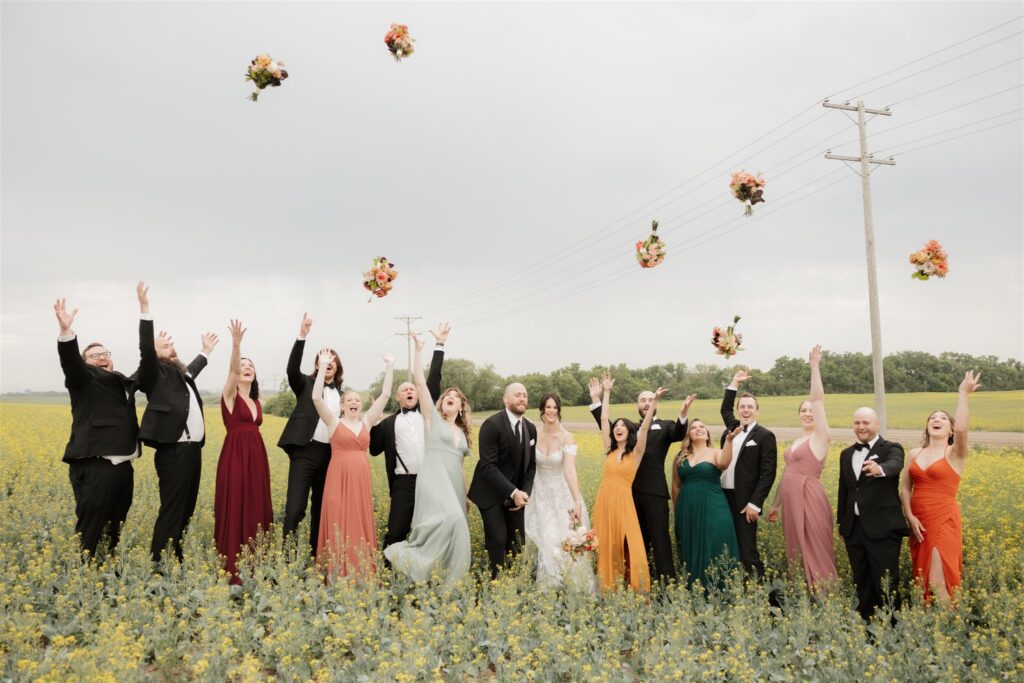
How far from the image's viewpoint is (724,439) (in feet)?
28.0

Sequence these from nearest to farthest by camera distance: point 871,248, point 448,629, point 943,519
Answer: point 448,629, point 943,519, point 871,248

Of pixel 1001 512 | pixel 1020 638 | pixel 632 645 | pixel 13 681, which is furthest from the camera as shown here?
pixel 1001 512

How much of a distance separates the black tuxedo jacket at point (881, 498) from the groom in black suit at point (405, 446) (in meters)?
4.57

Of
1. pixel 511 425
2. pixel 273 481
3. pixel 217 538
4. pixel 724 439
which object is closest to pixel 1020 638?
pixel 724 439

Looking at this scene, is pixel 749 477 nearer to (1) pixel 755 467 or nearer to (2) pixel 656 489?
(1) pixel 755 467

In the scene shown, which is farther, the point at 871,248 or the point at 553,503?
the point at 871,248

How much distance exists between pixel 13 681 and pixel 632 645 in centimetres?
504

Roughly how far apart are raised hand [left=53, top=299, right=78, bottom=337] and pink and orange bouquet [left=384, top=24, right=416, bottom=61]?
13.8ft

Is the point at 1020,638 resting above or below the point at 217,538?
below

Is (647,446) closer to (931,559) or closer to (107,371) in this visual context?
(931,559)

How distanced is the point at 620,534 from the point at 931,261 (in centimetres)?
472

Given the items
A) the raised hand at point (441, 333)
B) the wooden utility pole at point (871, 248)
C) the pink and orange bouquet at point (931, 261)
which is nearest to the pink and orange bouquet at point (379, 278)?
the raised hand at point (441, 333)

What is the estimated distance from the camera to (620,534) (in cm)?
828

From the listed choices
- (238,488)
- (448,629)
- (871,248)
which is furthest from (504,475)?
(871,248)
